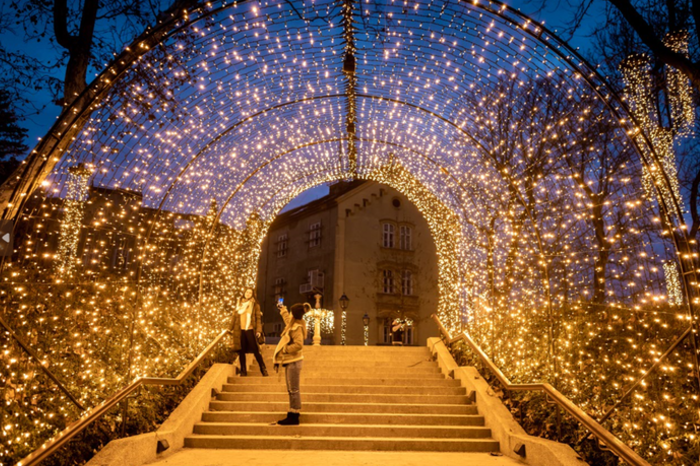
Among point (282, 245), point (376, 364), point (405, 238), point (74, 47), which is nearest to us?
point (74, 47)

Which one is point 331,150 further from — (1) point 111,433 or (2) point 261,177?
(1) point 111,433

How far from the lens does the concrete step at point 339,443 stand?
20.5ft

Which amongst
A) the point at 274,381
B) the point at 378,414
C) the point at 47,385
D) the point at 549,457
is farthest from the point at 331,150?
the point at 549,457

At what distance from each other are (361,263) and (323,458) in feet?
71.6

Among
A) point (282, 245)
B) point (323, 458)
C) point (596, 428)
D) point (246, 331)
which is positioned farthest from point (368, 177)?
point (282, 245)

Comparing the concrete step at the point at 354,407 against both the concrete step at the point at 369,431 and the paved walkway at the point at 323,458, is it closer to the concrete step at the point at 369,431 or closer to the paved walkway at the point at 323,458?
the concrete step at the point at 369,431

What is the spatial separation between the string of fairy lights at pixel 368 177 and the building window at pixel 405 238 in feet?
47.4

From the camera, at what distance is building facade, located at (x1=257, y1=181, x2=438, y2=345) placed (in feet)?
87.8

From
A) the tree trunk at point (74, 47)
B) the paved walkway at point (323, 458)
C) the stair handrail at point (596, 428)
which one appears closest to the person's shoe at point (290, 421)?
the paved walkway at point (323, 458)

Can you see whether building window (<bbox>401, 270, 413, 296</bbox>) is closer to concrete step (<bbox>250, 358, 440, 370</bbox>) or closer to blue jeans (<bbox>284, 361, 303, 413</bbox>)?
concrete step (<bbox>250, 358, 440, 370</bbox>)

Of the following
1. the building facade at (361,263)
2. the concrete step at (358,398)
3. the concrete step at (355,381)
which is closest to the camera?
the concrete step at (358,398)

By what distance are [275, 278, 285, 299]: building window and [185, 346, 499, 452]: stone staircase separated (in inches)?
817

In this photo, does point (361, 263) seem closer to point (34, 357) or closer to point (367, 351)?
point (367, 351)

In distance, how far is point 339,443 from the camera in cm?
627
